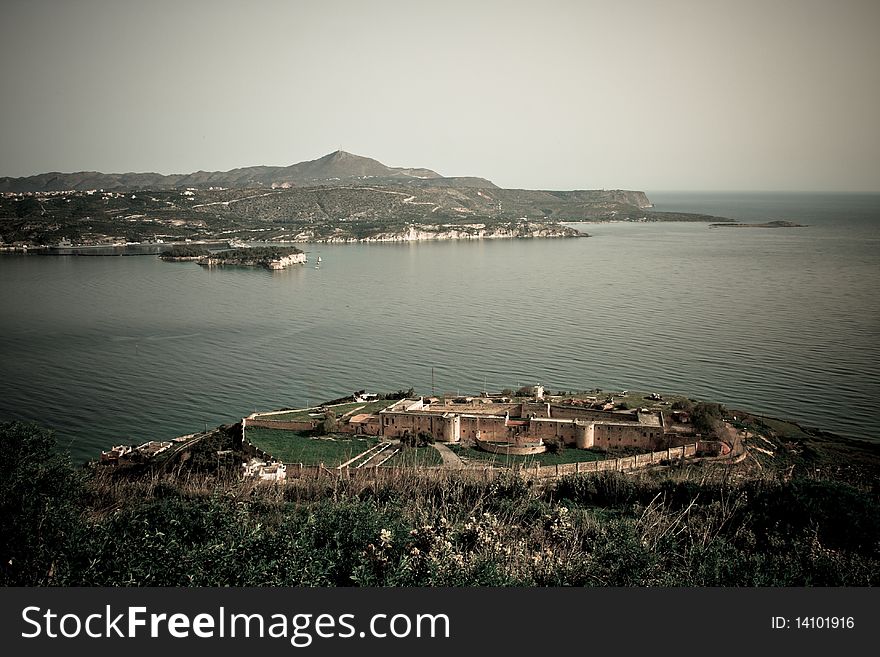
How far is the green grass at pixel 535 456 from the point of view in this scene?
804cm

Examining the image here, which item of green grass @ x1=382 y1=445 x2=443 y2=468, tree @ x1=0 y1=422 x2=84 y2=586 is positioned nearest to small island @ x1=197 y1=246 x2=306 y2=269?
green grass @ x1=382 y1=445 x2=443 y2=468

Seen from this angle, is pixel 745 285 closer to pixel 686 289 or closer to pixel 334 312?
pixel 686 289

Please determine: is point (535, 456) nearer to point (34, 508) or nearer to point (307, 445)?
point (307, 445)

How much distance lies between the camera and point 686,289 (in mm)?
22031

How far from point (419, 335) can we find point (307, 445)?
763 cm

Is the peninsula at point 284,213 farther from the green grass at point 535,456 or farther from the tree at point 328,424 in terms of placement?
the green grass at point 535,456

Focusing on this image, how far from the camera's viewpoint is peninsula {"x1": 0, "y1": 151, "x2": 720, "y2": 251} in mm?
36406

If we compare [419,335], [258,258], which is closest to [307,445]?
[419,335]

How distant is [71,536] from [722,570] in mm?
3230

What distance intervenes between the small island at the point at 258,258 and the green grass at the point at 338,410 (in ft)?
63.6

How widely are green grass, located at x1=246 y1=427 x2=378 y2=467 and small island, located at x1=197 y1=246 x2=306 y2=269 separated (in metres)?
20.4

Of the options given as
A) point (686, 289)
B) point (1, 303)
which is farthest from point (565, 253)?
point (1, 303)

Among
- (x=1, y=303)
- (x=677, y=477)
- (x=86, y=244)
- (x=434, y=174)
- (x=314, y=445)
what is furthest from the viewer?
(x=434, y=174)

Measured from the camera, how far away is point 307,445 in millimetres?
8586
